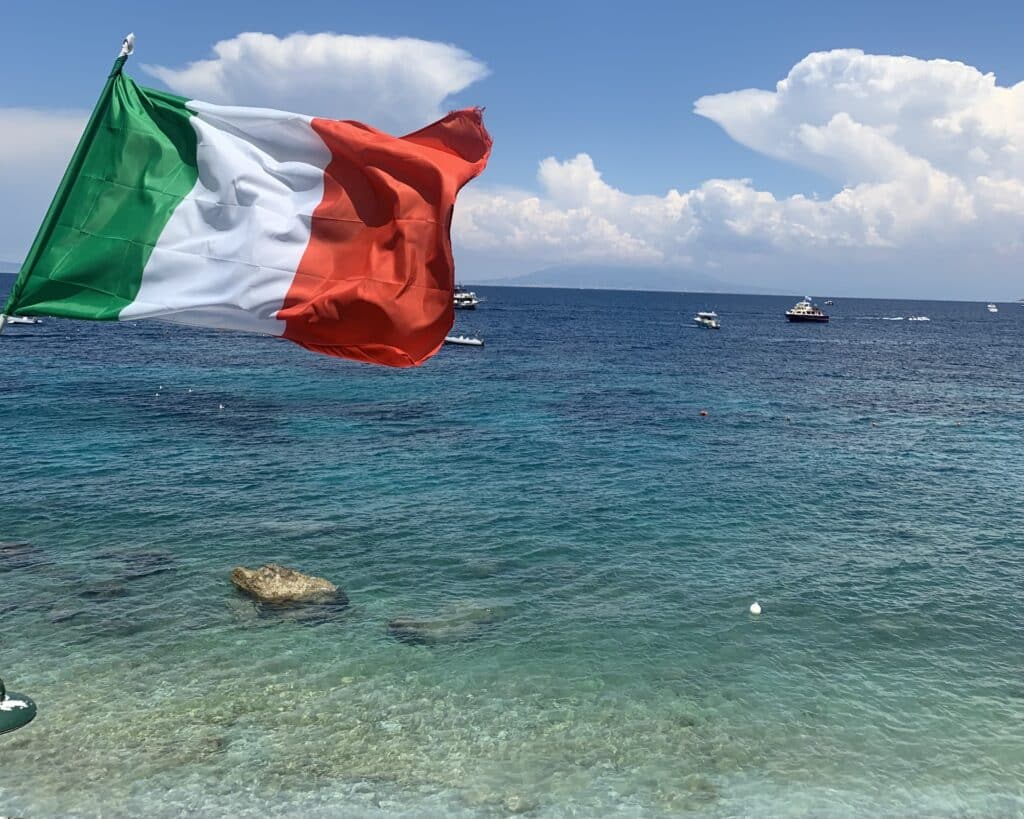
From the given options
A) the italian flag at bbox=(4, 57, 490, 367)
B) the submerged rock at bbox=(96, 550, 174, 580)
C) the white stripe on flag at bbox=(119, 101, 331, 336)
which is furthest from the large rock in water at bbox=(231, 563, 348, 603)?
the white stripe on flag at bbox=(119, 101, 331, 336)

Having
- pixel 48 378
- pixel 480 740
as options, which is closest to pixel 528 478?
pixel 480 740

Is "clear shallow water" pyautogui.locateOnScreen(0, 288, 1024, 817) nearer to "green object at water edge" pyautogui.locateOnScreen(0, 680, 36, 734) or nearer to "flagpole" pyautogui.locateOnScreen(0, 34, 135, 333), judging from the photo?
"green object at water edge" pyautogui.locateOnScreen(0, 680, 36, 734)

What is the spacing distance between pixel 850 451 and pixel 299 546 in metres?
30.0

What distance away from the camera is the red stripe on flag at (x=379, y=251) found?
36.5ft

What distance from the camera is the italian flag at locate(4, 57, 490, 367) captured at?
32.8 feet

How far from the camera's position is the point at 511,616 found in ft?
67.6

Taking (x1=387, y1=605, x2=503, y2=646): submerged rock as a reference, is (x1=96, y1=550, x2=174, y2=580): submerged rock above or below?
above

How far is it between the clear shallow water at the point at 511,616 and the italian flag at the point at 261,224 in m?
7.99

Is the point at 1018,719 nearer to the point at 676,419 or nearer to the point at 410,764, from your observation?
the point at 410,764

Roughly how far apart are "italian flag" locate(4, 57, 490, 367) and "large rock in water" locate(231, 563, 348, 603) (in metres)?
11.5

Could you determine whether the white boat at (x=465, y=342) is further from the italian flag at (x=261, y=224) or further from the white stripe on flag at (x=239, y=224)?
the white stripe on flag at (x=239, y=224)

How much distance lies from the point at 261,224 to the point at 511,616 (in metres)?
12.9

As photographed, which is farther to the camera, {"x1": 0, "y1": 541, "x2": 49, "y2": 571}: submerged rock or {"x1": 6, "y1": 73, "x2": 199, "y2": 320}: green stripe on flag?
{"x1": 0, "y1": 541, "x2": 49, "y2": 571}: submerged rock

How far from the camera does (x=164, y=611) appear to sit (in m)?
20.0
